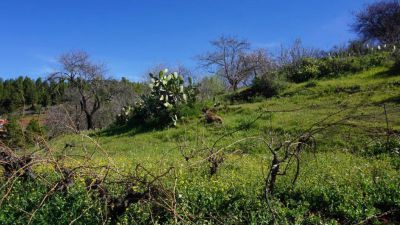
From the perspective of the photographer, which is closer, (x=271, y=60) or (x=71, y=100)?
(x=71, y=100)

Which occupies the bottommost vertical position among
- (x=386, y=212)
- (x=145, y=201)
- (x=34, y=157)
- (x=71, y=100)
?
(x=386, y=212)

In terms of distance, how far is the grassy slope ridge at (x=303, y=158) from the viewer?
Answer: 5.02 meters

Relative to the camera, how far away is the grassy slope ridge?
502 centimetres

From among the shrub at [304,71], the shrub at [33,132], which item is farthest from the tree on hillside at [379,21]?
the shrub at [33,132]

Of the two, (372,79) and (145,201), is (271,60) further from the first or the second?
(145,201)

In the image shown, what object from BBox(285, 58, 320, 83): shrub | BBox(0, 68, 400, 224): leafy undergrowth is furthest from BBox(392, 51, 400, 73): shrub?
BBox(0, 68, 400, 224): leafy undergrowth

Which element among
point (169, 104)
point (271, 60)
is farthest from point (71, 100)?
point (169, 104)

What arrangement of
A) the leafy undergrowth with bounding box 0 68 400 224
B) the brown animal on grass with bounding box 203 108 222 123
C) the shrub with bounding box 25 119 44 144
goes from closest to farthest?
the leafy undergrowth with bounding box 0 68 400 224 → the shrub with bounding box 25 119 44 144 → the brown animal on grass with bounding box 203 108 222 123

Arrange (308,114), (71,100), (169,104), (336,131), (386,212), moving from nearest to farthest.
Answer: (386,212), (336,131), (308,114), (169,104), (71,100)

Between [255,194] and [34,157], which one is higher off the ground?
[34,157]

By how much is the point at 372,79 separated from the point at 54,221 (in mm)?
12933

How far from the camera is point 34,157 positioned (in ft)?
19.8

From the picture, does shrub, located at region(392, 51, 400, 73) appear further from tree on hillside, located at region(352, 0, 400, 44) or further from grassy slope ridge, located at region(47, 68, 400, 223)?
tree on hillside, located at region(352, 0, 400, 44)

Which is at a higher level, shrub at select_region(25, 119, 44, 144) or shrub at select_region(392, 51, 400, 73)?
shrub at select_region(392, 51, 400, 73)
